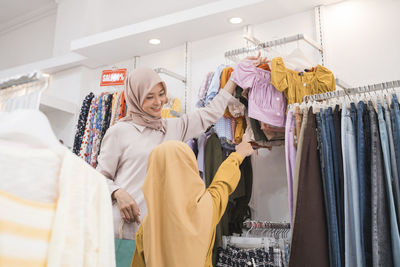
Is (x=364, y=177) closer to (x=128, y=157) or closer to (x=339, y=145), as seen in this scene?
(x=339, y=145)

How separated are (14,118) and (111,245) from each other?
311 millimetres

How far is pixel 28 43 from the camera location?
541cm

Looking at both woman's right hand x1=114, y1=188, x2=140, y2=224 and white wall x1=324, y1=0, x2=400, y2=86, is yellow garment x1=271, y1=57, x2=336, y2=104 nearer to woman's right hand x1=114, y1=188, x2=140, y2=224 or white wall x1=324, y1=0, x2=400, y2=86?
white wall x1=324, y1=0, x2=400, y2=86

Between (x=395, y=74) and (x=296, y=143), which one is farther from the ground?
(x=395, y=74)

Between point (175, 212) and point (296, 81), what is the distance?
1.37 m

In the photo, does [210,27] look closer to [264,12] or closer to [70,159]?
[264,12]

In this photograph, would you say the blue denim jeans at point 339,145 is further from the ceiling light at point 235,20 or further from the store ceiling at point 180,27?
the ceiling light at point 235,20

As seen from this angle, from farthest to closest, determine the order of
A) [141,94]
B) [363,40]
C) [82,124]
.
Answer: [82,124]
[363,40]
[141,94]

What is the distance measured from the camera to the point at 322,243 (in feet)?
5.38

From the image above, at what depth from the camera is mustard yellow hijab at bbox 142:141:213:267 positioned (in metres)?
1.30

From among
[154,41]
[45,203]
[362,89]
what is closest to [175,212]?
[45,203]

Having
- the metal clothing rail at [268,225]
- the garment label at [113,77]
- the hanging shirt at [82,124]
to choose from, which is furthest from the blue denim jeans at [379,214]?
the hanging shirt at [82,124]

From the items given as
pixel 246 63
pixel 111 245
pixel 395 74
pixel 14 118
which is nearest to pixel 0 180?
Result: pixel 14 118

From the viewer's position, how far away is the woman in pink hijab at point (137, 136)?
1777 mm
